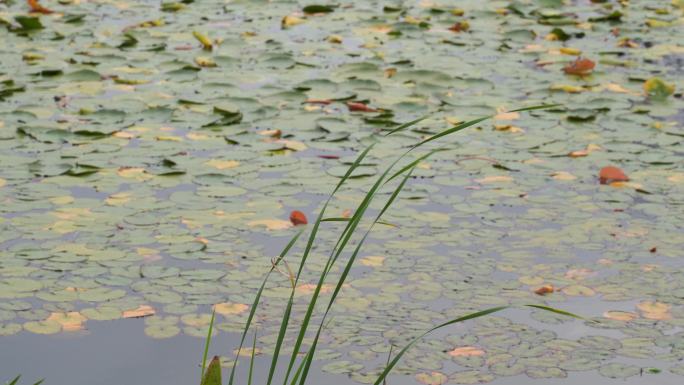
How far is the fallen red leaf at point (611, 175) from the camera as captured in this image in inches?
142

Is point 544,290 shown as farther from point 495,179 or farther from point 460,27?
point 460,27

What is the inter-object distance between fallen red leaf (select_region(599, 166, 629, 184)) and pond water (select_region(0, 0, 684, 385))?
0.03 m

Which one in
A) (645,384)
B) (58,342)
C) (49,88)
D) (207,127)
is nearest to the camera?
(645,384)

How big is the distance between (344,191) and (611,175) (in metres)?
0.85

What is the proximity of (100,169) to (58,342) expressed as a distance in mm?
1138

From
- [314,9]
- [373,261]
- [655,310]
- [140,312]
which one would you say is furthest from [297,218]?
[314,9]

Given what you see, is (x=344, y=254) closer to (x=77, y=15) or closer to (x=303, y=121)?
(x=303, y=121)

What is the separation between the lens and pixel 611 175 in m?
3.61

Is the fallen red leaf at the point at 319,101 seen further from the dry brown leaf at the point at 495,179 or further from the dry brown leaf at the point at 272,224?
the dry brown leaf at the point at 272,224

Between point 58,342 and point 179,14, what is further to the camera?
point 179,14

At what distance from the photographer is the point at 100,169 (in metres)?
3.67

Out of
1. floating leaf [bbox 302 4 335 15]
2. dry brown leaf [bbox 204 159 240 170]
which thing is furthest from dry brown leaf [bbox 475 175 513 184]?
floating leaf [bbox 302 4 335 15]

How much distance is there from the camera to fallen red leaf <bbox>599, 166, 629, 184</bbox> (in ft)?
11.8

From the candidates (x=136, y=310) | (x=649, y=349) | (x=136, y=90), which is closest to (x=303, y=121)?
(x=136, y=90)
